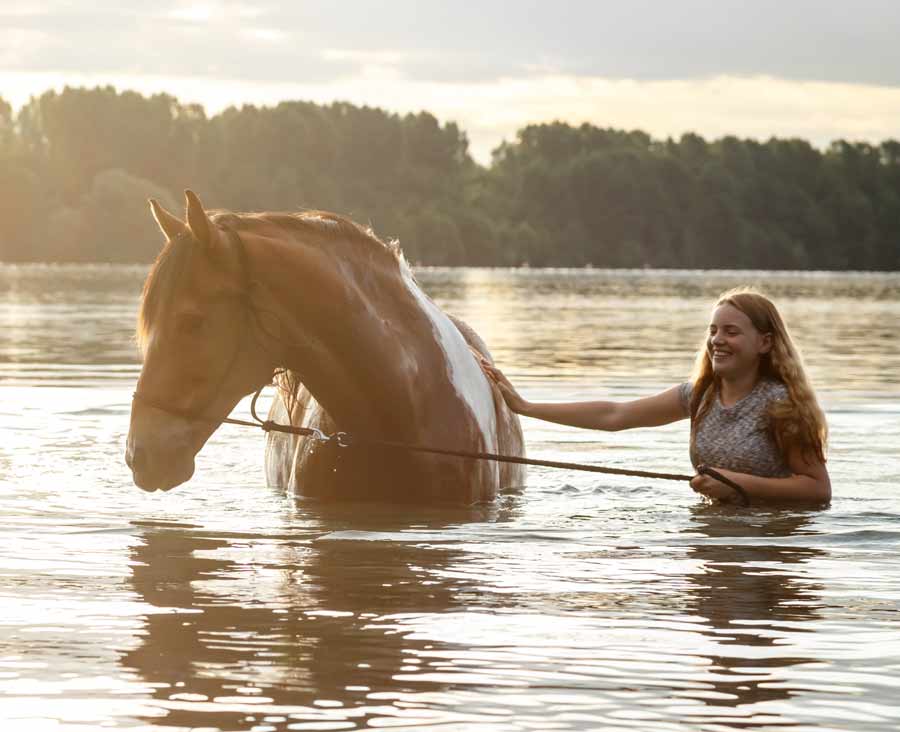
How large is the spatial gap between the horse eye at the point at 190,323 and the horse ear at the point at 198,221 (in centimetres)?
27

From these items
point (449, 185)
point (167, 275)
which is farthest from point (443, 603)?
point (449, 185)

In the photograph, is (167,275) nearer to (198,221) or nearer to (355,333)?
(198,221)

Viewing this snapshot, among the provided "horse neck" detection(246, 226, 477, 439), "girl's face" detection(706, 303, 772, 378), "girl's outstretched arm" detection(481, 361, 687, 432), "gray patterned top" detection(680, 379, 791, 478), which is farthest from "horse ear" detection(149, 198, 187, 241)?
"gray patterned top" detection(680, 379, 791, 478)

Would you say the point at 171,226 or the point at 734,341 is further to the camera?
the point at 734,341

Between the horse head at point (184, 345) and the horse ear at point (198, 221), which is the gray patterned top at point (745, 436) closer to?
the horse head at point (184, 345)

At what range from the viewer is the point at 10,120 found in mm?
120250

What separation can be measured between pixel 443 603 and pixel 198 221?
161 centimetres

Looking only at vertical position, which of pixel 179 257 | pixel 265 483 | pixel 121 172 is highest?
pixel 121 172

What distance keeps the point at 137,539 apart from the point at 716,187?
5411 inches

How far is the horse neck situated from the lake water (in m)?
0.60

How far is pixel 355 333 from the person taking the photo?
659cm

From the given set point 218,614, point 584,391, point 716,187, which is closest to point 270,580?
point 218,614

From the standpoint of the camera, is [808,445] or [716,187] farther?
[716,187]

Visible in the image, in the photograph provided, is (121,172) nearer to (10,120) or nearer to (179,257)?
(10,120)
